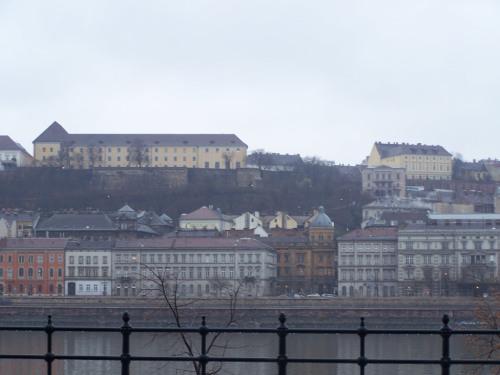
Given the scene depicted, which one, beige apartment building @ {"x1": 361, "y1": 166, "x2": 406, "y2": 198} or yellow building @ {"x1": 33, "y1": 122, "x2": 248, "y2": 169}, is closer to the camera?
beige apartment building @ {"x1": 361, "y1": 166, "x2": 406, "y2": 198}

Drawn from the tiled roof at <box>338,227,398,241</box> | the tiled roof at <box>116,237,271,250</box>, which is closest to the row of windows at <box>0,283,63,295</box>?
the tiled roof at <box>116,237,271,250</box>

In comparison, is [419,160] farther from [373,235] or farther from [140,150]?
[373,235]

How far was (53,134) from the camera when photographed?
110m

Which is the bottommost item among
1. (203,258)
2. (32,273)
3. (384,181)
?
(32,273)

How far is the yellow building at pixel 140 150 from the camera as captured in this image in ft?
354

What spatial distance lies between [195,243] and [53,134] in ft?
146

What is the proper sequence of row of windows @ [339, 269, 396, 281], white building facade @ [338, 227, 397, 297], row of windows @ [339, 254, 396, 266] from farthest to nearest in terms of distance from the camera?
row of windows @ [339, 254, 396, 266], row of windows @ [339, 269, 396, 281], white building facade @ [338, 227, 397, 297]

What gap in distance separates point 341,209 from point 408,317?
3788cm

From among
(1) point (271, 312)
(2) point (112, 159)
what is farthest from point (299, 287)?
(2) point (112, 159)

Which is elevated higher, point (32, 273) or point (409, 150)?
point (409, 150)

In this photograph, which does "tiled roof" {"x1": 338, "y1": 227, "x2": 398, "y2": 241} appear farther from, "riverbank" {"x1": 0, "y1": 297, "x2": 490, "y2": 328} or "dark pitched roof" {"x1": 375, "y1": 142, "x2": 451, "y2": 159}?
"dark pitched roof" {"x1": 375, "y1": 142, "x2": 451, "y2": 159}

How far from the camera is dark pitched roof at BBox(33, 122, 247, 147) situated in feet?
356

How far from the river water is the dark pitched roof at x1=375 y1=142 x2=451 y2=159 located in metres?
74.0

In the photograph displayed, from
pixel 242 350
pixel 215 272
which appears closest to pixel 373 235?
pixel 215 272
